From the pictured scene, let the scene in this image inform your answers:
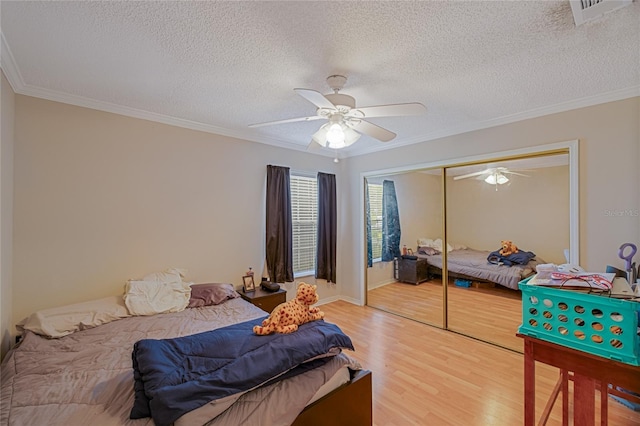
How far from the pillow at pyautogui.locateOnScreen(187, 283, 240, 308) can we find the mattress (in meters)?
0.58

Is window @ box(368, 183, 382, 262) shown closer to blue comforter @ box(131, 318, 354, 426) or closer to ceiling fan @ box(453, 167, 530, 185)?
ceiling fan @ box(453, 167, 530, 185)

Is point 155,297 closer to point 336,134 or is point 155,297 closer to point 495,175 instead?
point 336,134

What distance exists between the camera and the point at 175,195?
3035mm

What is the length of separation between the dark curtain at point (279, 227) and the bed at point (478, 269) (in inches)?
80.9

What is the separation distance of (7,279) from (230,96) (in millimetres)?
2257

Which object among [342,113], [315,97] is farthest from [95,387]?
[342,113]

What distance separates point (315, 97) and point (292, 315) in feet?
4.67

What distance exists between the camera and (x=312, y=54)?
5.82ft

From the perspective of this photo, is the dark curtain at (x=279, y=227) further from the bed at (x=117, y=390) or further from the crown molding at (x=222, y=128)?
the bed at (x=117, y=390)

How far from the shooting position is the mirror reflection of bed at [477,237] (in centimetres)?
285

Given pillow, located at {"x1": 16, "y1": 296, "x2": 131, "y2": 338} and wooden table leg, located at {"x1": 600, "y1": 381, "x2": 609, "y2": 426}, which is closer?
wooden table leg, located at {"x1": 600, "y1": 381, "x2": 609, "y2": 426}

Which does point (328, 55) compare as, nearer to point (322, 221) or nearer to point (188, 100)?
point (188, 100)

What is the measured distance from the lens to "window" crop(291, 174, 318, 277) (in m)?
4.14

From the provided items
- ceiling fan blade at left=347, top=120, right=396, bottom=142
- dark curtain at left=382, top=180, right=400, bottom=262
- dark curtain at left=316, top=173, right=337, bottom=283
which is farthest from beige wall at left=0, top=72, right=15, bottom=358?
dark curtain at left=382, top=180, right=400, bottom=262
